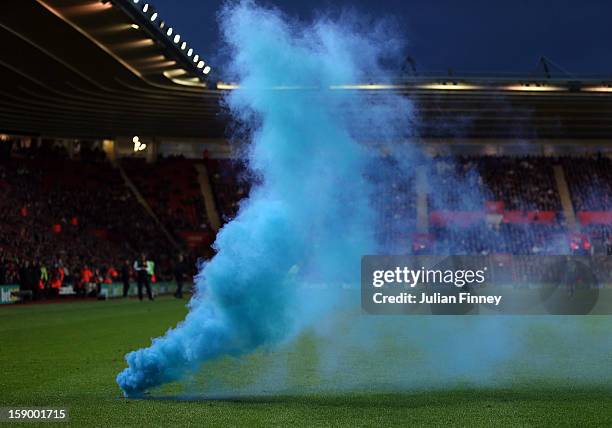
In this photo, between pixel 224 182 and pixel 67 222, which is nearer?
pixel 67 222

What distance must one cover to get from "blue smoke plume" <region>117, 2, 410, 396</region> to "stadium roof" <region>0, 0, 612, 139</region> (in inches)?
730

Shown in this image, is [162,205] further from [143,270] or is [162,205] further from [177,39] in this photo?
[177,39]

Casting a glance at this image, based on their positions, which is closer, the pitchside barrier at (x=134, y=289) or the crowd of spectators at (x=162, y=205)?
the crowd of spectators at (x=162, y=205)

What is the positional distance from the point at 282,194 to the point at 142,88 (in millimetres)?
33609

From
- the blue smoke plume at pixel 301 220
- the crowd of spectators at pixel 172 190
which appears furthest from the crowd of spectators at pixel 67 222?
the blue smoke plume at pixel 301 220

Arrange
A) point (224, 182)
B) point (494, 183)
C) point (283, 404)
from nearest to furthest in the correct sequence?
point (283, 404)
point (494, 183)
point (224, 182)

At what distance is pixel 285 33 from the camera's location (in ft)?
35.2

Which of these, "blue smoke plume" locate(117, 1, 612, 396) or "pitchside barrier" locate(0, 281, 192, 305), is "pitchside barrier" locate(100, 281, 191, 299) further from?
"blue smoke plume" locate(117, 1, 612, 396)

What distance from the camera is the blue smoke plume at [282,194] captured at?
388 inches

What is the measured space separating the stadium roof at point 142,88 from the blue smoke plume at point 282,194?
1855 centimetres

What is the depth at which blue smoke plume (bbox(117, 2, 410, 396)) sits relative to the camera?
388 inches

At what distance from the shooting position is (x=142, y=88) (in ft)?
140

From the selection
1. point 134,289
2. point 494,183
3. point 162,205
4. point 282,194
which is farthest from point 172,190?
point 282,194

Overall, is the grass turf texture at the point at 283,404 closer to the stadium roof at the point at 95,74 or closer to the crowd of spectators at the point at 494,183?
the crowd of spectators at the point at 494,183
